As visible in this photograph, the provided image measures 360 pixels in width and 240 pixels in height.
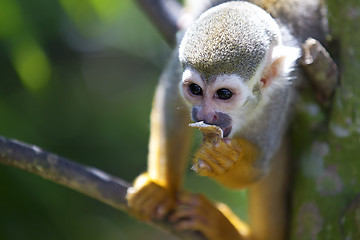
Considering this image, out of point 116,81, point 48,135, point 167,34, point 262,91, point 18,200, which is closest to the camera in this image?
point 262,91

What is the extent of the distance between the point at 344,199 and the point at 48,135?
3.28 metres

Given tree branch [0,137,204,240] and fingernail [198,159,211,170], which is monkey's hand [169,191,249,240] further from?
fingernail [198,159,211,170]

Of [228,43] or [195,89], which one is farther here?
[195,89]

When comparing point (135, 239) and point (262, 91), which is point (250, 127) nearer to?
point (262, 91)

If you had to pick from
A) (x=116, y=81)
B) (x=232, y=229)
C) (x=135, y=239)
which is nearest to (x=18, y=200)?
(x=135, y=239)

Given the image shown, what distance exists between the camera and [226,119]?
2.69 m

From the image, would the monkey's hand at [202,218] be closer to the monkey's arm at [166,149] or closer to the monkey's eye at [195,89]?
the monkey's arm at [166,149]

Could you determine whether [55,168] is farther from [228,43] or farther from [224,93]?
[228,43]

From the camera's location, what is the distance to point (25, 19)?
5.47 metres

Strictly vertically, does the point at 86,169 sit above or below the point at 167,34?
below

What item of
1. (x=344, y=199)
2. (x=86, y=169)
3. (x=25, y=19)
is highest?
(x=25, y=19)

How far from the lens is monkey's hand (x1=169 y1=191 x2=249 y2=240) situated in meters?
3.35

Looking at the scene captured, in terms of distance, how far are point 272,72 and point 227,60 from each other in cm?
45

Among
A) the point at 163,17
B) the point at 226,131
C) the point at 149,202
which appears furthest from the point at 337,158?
the point at 163,17
